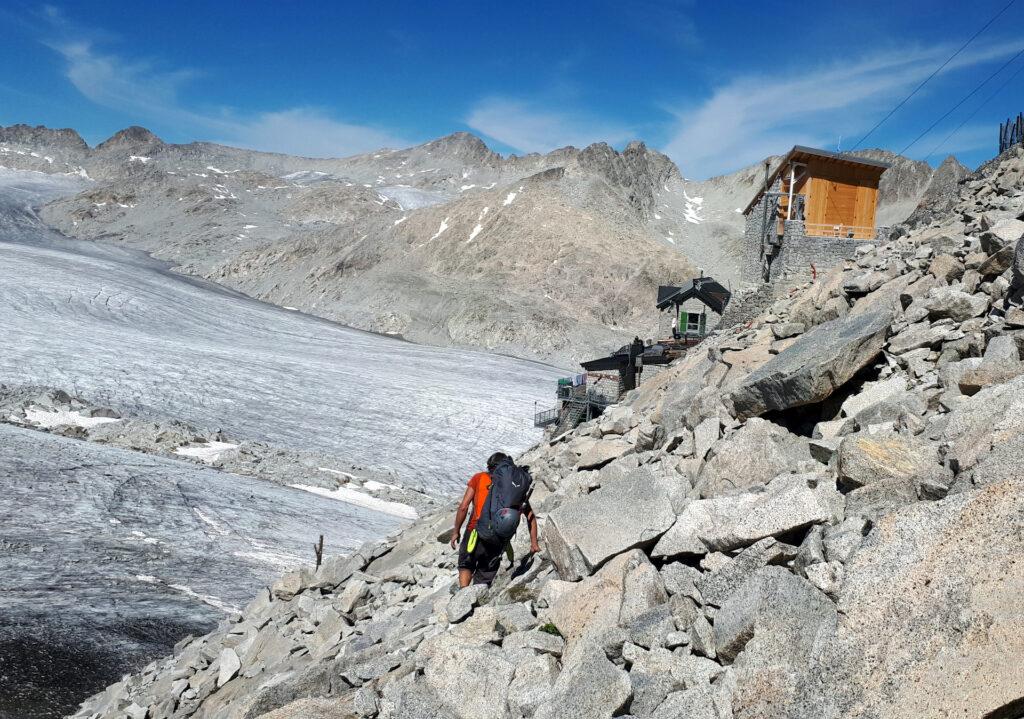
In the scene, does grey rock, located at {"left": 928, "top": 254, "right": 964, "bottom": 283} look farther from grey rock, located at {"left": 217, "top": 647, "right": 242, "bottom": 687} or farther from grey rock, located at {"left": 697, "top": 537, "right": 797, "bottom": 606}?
grey rock, located at {"left": 217, "top": 647, "right": 242, "bottom": 687}

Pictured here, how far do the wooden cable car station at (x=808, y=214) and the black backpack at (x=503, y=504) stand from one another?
1442 cm

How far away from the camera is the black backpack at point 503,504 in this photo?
7.22 m

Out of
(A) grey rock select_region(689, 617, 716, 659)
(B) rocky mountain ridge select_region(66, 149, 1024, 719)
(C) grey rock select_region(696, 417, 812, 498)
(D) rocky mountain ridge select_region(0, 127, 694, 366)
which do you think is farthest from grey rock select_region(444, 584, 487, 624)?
(D) rocky mountain ridge select_region(0, 127, 694, 366)

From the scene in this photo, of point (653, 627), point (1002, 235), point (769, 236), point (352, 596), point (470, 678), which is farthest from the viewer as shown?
point (769, 236)

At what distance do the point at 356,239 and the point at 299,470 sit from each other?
80.7 m

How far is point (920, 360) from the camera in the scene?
284 inches

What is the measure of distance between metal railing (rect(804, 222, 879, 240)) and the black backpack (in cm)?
1804

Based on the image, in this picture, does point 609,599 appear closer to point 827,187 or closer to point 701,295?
point 827,187

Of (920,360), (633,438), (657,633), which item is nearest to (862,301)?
(920,360)

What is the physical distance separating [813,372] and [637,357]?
57.7ft

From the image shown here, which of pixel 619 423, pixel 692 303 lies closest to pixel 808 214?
pixel 692 303

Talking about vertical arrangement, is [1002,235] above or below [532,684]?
above

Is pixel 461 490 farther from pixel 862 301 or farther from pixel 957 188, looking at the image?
pixel 862 301

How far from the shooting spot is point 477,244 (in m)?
101
